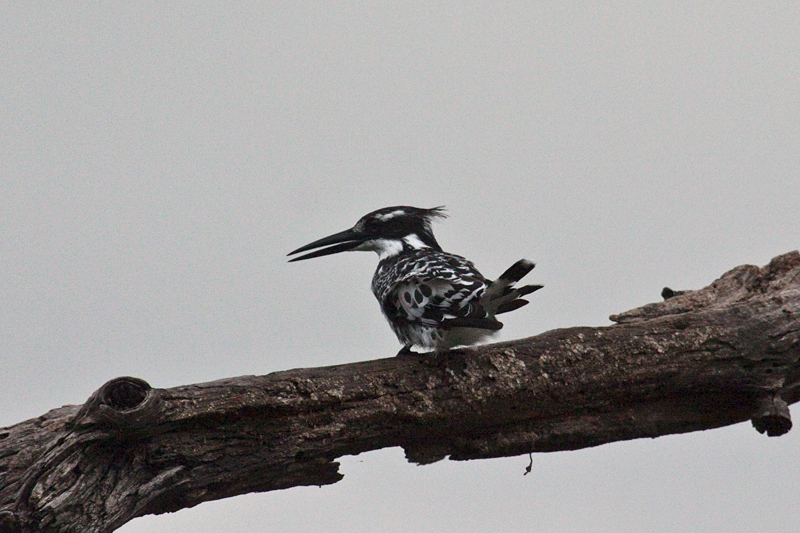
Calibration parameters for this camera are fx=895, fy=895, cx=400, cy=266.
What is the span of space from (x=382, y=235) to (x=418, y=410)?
6.18ft

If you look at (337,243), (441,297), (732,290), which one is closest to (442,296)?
(441,297)

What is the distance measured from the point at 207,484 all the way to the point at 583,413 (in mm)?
1986

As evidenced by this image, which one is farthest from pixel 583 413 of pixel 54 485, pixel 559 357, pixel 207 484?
pixel 54 485

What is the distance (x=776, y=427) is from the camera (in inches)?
191

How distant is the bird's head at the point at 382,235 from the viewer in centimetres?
591

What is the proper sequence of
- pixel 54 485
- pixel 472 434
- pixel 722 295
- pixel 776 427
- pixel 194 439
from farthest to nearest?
pixel 722 295
pixel 776 427
pixel 472 434
pixel 194 439
pixel 54 485

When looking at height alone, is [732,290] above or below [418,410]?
above

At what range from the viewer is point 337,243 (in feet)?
19.8

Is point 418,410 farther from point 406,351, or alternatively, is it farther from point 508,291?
point 508,291

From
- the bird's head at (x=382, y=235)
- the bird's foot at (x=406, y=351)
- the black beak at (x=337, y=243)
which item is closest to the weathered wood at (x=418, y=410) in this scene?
the bird's foot at (x=406, y=351)

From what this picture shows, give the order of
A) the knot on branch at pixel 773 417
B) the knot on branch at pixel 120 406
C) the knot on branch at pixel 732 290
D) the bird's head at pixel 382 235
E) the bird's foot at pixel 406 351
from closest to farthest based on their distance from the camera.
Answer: the knot on branch at pixel 120 406
the bird's foot at pixel 406 351
the knot on branch at pixel 773 417
the knot on branch at pixel 732 290
the bird's head at pixel 382 235

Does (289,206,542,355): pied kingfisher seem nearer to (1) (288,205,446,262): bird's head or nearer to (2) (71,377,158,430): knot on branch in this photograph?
(1) (288,205,446,262): bird's head

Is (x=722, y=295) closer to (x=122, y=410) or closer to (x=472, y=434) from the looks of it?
(x=472, y=434)

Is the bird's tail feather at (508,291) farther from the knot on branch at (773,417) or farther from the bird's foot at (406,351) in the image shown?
the knot on branch at (773,417)
